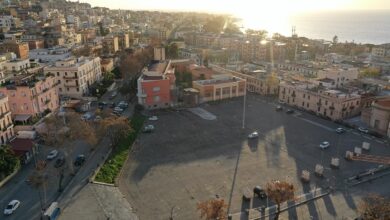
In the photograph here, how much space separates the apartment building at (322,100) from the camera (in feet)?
123

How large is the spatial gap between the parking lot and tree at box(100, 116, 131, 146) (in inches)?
81.0

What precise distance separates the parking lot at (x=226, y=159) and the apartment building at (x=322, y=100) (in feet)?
5.20

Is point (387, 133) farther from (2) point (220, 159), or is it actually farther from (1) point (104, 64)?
(1) point (104, 64)

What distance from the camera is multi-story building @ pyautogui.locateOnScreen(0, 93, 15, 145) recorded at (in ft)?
96.1

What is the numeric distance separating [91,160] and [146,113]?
43.3 feet

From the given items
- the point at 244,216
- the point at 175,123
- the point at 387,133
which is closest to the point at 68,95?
the point at 175,123

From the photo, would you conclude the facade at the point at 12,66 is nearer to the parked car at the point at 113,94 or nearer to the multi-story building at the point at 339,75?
the parked car at the point at 113,94

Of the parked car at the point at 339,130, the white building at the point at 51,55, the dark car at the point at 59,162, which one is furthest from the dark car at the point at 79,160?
the white building at the point at 51,55

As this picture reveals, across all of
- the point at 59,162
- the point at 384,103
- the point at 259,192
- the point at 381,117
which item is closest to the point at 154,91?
the point at 59,162

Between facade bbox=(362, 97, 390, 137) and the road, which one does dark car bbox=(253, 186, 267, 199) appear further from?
facade bbox=(362, 97, 390, 137)

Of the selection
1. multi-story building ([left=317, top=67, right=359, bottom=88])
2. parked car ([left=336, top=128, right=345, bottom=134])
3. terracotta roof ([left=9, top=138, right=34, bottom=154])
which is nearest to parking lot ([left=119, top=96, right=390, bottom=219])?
parked car ([left=336, top=128, right=345, bottom=134])

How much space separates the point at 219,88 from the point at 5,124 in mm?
26123

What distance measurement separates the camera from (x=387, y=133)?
1316 inches

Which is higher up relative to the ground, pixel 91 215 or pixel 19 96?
pixel 19 96
